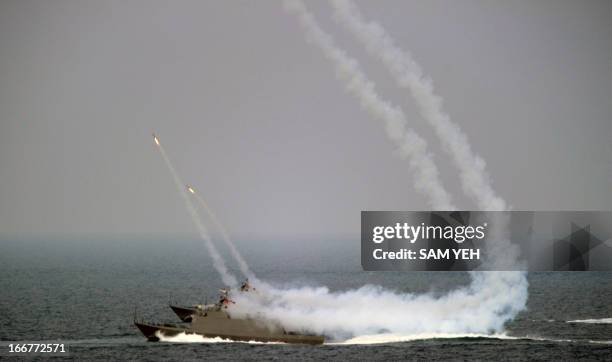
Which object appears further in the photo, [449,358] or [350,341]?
[350,341]

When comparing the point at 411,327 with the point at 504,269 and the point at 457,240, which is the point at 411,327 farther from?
the point at 457,240

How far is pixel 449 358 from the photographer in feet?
302

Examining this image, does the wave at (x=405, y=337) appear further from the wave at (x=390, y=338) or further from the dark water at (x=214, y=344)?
the dark water at (x=214, y=344)

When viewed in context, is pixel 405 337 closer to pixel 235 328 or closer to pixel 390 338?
pixel 390 338

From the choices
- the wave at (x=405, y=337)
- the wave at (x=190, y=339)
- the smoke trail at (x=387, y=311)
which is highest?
the smoke trail at (x=387, y=311)

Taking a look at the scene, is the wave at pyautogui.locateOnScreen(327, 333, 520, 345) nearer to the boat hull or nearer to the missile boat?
the boat hull

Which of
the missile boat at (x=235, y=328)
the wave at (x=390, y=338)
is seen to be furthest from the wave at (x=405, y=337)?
the missile boat at (x=235, y=328)

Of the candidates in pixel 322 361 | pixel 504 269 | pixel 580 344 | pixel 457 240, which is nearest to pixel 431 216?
pixel 457 240

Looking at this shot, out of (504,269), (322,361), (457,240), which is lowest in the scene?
(322,361)

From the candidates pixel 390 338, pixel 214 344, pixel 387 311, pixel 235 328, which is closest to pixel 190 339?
pixel 214 344

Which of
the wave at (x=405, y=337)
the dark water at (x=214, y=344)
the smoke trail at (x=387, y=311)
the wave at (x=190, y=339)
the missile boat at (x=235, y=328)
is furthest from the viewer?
the smoke trail at (x=387, y=311)

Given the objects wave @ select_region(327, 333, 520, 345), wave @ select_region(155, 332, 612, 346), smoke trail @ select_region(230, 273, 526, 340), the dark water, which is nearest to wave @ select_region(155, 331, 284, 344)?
wave @ select_region(155, 332, 612, 346)

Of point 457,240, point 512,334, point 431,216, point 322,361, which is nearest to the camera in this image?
point 322,361

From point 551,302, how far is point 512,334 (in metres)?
41.3
